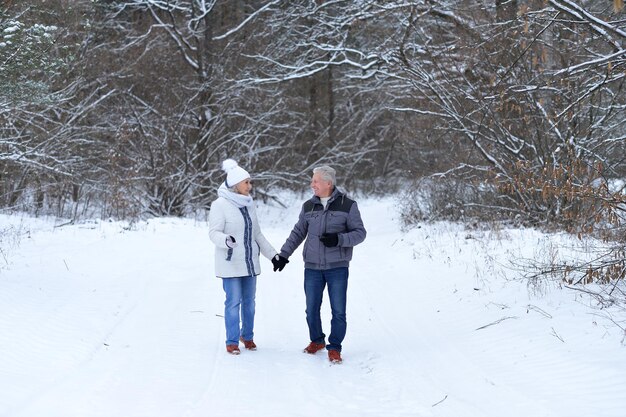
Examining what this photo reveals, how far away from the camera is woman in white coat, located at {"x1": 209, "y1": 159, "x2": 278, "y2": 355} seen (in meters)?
6.98

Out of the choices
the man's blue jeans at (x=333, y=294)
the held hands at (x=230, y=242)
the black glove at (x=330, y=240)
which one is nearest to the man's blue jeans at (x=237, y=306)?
the held hands at (x=230, y=242)

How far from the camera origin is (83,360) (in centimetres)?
671

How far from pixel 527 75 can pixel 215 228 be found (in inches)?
332

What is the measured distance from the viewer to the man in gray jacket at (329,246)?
22.7 ft

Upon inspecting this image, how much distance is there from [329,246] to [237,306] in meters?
1.14

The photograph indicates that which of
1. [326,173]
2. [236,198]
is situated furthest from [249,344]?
[326,173]

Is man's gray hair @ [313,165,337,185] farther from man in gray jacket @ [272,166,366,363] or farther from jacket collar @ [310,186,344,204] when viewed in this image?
jacket collar @ [310,186,344,204]

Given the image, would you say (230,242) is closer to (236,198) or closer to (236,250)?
(236,250)

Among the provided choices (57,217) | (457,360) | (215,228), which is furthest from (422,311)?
(57,217)

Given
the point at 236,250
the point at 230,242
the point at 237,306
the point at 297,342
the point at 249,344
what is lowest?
the point at 297,342

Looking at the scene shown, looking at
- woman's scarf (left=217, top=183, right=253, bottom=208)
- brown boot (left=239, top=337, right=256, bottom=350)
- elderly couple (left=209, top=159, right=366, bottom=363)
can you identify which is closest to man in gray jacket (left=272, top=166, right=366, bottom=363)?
elderly couple (left=209, top=159, right=366, bottom=363)

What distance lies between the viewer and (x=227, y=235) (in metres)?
6.94

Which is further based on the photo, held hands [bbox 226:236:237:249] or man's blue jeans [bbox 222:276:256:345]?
man's blue jeans [bbox 222:276:256:345]

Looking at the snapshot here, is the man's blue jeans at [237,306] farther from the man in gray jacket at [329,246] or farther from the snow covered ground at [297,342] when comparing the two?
the man in gray jacket at [329,246]
